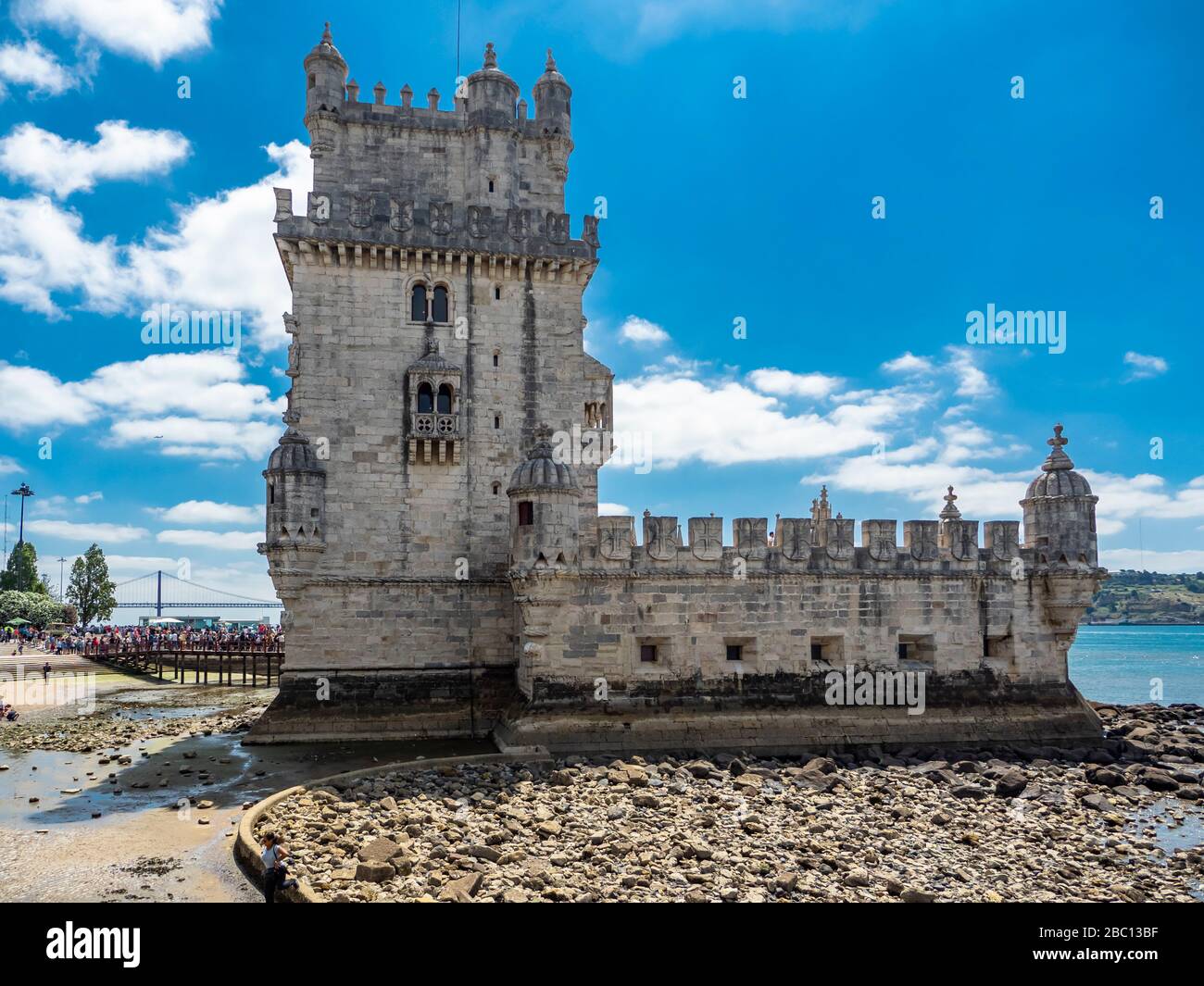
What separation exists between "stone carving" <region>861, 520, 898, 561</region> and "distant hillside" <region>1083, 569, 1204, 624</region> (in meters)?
167

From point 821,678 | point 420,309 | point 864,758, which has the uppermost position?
point 420,309

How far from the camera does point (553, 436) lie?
75.5ft

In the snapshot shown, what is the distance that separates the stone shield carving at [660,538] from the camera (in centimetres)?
2078

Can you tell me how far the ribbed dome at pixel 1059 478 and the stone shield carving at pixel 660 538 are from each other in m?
10.7

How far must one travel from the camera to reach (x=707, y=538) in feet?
69.2

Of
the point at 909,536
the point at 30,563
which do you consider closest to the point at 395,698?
the point at 909,536

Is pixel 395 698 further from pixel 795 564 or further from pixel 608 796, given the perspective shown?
pixel 795 564

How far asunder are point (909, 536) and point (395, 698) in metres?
14.9

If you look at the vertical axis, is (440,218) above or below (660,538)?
above

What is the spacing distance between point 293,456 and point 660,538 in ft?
32.7

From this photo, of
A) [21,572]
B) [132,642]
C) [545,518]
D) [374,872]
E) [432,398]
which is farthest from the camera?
[21,572]

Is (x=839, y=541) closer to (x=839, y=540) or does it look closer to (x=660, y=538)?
(x=839, y=540)

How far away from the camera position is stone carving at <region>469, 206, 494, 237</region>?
23.3 metres

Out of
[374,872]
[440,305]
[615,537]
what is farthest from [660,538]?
[374,872]
